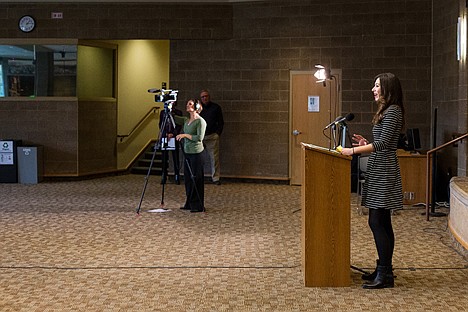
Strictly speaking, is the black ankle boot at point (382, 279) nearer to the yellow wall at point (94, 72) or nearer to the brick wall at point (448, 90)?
the brick wall at point (448, 90)

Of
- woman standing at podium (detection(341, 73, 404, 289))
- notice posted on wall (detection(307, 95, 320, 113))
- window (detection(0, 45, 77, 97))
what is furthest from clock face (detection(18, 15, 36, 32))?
woman standing at podium (detection(341, 73, 404, 289))

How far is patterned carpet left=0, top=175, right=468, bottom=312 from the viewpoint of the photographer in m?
5.72

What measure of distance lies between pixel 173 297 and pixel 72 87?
954cm

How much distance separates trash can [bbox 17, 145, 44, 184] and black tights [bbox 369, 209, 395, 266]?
31.4ft

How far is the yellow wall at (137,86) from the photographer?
16.3 metres

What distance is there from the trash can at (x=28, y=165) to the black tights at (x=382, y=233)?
9579 mm

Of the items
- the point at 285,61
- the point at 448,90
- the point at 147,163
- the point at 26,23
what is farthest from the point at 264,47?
the point at 26,23

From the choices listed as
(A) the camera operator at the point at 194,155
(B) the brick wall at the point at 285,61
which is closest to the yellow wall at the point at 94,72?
(B) the brick wall at the point at 285,61

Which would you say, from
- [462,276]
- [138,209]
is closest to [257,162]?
[138,209]

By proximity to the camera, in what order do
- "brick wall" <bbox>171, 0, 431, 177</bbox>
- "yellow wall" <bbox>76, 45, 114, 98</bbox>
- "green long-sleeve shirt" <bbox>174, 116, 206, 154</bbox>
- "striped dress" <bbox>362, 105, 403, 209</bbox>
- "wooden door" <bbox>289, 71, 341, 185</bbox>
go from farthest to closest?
1. "yellow wall" <bbox>76, 45, 114, 98</bbox>
2. "wooden door" <bbox>289, 71, 341, 185</bbox>
3. "brick wall" <bbox>171, 0, 431, 177</bbox>
4. "green long-sleeve shirt" <bbox>174, 116, 206, 154</bbox>
5. "striped dress" <bbox>362, 105, 403, 209</bbox>

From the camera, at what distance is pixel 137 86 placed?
16781 mm

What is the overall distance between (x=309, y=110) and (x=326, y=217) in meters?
8.10

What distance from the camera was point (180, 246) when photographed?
7.94 meters

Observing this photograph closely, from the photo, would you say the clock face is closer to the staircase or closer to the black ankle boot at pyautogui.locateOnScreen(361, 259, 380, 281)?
the staircase
